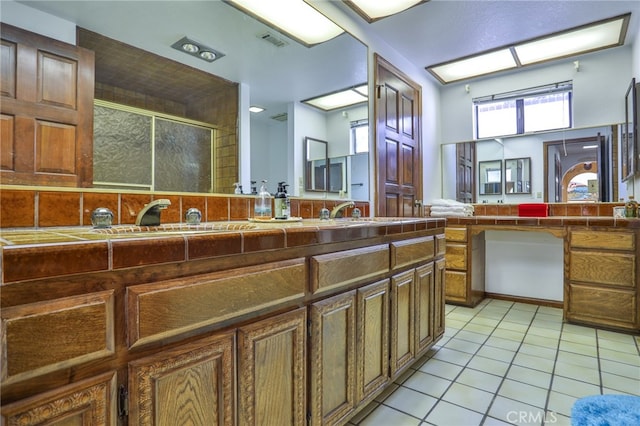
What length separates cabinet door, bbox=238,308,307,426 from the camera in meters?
0.87

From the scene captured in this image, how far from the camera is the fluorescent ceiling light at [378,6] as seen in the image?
7.50 ft

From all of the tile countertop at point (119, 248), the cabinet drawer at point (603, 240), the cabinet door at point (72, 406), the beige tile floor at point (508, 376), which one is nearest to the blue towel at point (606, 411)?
the beige tile floor at point (508, 376)

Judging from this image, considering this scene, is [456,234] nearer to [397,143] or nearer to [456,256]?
[456,256]

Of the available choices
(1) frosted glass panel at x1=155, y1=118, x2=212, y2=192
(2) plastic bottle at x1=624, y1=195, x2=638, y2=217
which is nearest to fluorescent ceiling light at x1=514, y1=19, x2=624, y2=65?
(2) plastic bottle at x1=624, y1=195, x2=638, y2=217

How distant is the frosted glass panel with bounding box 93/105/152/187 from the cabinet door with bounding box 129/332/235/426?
2.62ft

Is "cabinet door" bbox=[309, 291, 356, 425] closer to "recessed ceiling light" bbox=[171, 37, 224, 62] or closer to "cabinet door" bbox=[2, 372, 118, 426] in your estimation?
"cabinet door" bbox=[2, 372, 118, 426]

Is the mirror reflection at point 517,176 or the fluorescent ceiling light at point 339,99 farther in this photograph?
the mirror reflection at point 517,176

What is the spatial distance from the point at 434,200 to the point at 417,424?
2625 mm

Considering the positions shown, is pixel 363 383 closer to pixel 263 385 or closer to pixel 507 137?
pixel 263 385

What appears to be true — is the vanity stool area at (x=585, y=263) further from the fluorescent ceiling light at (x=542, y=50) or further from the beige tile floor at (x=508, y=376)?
the fluorescent ceiling light at (x=542, y=50)

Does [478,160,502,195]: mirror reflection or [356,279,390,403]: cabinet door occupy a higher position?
[478,160,502,195]: mirror reflection

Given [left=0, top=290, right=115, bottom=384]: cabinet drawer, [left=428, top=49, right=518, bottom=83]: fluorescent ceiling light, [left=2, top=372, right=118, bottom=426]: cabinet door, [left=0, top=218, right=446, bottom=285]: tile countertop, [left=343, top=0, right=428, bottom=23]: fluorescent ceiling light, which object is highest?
[left=428, top=49, right=518, bottom=83]: fluorescent ceiling light

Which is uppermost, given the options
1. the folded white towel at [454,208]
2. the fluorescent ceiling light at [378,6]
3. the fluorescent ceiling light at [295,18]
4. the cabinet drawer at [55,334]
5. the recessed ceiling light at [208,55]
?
the fluorescent ceiling light at [378,6]

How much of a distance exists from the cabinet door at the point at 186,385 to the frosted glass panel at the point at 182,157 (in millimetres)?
805
